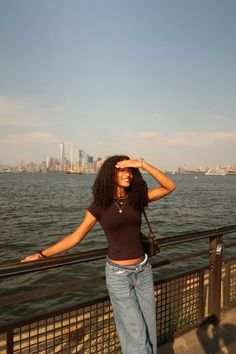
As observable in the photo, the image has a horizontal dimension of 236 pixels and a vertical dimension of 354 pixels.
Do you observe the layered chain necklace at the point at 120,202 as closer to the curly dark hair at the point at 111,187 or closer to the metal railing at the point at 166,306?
the curly dark hair at the point at 111,187

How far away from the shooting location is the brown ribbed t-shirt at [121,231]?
287 cm

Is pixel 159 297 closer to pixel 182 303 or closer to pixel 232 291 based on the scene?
pixel 182 303

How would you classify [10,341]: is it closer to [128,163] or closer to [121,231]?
[121,231]

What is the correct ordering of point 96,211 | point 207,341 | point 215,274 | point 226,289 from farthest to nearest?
1. point 226,289
2. point 215,274
3. point 207,341
4. point 96,211

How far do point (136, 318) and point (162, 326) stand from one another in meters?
1.45

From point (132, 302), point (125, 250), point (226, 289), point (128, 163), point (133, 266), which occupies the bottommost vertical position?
point (226, 289)

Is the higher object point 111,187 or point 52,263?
point 111,187

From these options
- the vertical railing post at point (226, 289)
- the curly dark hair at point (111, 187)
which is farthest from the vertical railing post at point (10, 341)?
the vertical railing post at point (226, 289)

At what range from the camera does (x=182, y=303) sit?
14.2 feet

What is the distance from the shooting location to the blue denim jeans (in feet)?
9.39

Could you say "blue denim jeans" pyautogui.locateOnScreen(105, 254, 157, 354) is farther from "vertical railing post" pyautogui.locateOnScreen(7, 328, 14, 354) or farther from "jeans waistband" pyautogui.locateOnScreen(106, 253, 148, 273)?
"vertical railing post" pyautogui.locateOnScreen(7, 328, 14, 354)

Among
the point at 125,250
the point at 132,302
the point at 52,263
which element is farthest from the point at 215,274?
the point at 52,263

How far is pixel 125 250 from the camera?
9.43 feet

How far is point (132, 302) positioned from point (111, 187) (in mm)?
972
